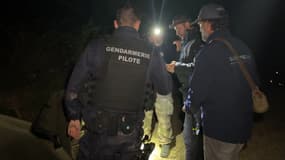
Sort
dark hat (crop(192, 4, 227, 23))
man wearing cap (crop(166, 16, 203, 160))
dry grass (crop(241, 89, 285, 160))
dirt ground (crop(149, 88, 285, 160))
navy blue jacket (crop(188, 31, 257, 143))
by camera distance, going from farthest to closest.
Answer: dry grass (crop(241, 89, 285, 160)) < dirt ground (crop(149, 88, 285, 160)) < man wearing cap (crop(166, 16, 203, 160)) < dark hat (crop(192, 4, 227, 23)) < navy blue jacket (crop(188, 31, 257, 143))

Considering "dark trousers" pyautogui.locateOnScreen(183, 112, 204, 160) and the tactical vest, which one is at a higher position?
the tactical vest

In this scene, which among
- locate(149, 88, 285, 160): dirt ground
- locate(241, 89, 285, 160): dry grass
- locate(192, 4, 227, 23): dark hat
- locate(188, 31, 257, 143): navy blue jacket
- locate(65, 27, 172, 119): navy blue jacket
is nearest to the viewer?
locate(65, 27, 172, 119): navy blue jacket

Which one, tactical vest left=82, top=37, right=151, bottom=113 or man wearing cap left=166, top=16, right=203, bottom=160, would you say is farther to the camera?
man wearing cap left=166, top=16, right=203, bottom=160

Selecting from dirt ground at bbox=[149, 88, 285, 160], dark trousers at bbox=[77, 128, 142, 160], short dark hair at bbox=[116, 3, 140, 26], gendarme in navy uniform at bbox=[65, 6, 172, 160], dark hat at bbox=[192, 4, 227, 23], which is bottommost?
dirt ground at bbox=[149, 88, 285, 160]

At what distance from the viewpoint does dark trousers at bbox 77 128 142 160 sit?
270 cm

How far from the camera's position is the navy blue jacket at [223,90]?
2.86 meters

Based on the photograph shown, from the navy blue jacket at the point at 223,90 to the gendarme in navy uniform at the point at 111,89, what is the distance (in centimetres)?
48

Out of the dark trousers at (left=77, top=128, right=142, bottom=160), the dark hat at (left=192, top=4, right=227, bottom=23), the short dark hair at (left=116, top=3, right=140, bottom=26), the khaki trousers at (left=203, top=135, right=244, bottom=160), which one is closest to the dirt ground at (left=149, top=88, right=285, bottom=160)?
the khaki trousers at (left=203, top=135, right=244, bottom=160)

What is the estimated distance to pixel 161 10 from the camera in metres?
18.5

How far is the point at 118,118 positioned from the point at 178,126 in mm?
4186

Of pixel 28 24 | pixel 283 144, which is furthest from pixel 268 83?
pixel 28 24

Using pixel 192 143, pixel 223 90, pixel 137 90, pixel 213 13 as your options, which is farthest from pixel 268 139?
pixel 137 90

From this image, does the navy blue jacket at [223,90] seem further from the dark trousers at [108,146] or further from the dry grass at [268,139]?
the dry grass at [268,139]

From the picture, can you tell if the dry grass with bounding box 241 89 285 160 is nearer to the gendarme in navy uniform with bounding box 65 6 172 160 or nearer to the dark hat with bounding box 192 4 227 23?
the dark hat with bounding box 192 4 227 23
